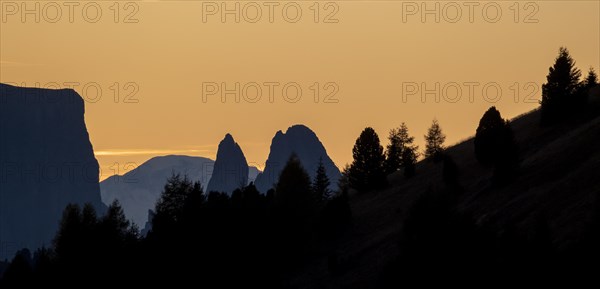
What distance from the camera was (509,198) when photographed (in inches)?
2496

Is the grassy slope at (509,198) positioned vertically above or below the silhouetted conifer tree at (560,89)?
below

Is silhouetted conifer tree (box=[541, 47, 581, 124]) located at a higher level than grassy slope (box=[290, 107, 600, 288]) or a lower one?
higher

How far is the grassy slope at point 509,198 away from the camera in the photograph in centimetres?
5619

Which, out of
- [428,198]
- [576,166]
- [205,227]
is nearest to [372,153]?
[205,227]

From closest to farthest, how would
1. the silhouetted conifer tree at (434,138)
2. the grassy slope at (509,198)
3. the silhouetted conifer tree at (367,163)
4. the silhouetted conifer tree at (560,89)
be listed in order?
the grassy slope at (509,198)
the silhouetted conifer tree at (560,89)
the silhouetted conifer tree at (367,163)
the silhouetted conifer tree at (434,138)

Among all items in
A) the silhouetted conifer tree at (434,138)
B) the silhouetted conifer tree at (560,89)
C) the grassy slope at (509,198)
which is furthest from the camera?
the silhouetted conifer tree at (434,138)

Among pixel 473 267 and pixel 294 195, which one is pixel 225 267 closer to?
pixel 294 195

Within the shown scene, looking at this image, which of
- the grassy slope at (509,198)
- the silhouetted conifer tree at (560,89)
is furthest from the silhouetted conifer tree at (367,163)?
the silhouetted conifer tree at (560,89)

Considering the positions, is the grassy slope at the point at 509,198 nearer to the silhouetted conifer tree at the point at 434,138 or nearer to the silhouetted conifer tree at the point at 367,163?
the silhouetted conifer tree at the point at 367,163

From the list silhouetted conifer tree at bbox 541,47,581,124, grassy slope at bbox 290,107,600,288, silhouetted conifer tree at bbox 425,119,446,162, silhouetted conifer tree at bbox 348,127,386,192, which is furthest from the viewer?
silhouetted conifer tree at bbox 425,119,446,162

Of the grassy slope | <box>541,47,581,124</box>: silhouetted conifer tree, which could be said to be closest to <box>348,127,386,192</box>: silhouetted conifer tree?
the grassy slope

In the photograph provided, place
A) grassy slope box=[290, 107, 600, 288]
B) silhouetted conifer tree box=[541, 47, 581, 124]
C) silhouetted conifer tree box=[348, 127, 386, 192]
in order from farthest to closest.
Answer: silhouetted conifer tree box=[348, 127, 386, 192]
silhouetted conifer tree box=[541, 47, 581, 124]
grassy slope box=[290, 107, 600, 288]

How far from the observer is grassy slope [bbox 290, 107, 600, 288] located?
56188 millimetres

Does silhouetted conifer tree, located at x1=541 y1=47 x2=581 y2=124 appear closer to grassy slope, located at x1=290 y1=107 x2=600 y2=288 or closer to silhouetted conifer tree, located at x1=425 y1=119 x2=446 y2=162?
grassy slope, located at x1=290 y1=107 x2=600 y2=288
